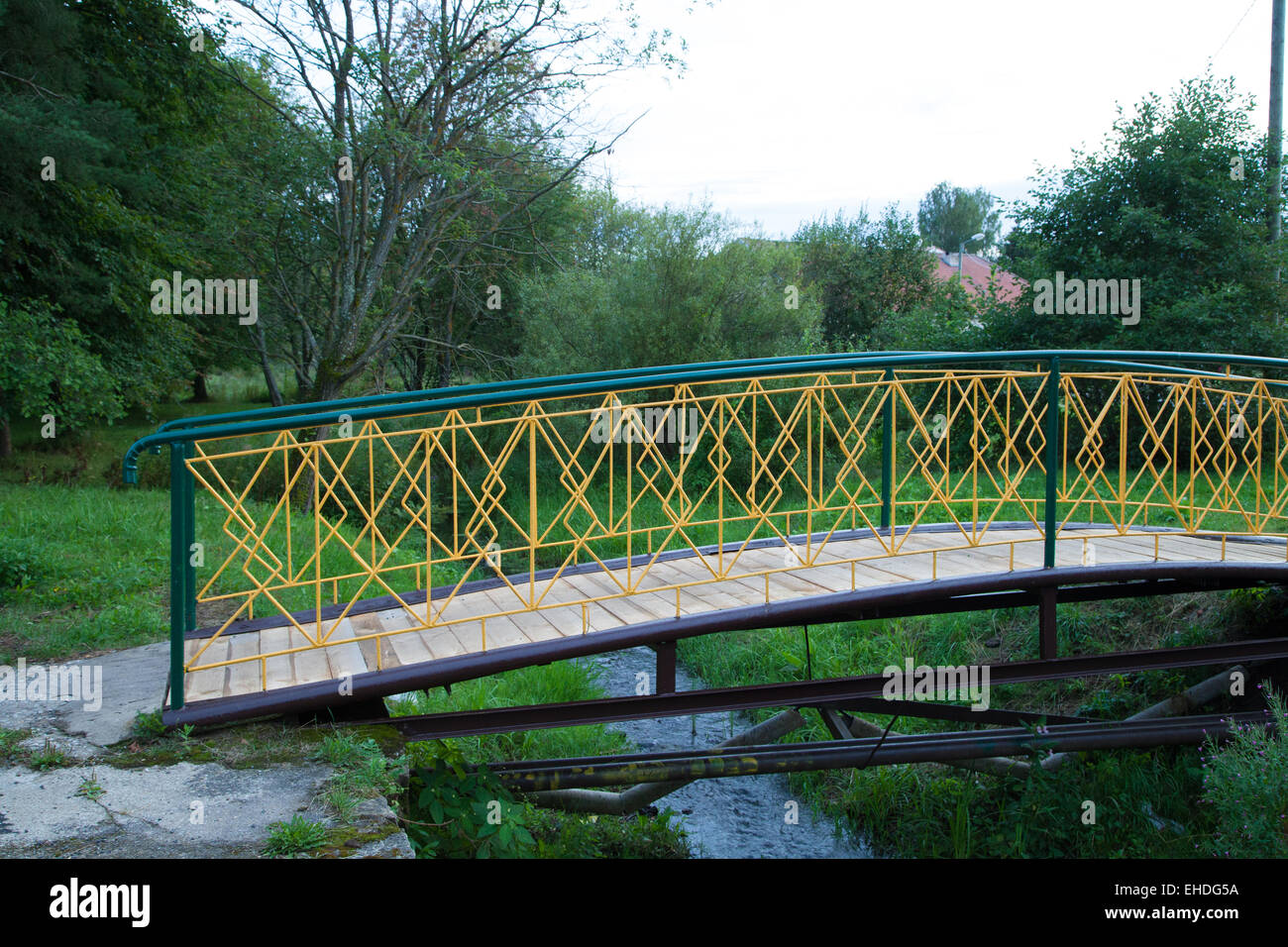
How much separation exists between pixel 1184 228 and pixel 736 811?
10881 millimetres

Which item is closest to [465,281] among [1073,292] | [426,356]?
[426,356]

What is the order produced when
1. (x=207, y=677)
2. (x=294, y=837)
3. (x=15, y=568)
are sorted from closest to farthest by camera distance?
(x=294, y=837) → (x=207, y=677) → (x=15, y=568)

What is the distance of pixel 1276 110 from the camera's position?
1240 cm

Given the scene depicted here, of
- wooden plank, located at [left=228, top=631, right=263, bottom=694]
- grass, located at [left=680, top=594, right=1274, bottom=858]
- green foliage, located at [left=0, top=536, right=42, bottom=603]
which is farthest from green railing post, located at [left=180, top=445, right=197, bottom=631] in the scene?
grass, located at [left=680, top=594, right=1274, bottom=858]

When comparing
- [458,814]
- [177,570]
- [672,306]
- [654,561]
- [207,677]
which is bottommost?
[458,814]

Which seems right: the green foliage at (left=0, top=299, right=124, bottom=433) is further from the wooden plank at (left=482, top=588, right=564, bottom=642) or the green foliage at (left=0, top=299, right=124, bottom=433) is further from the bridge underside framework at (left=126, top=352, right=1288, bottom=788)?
the wooden plank at (left=482, top=588, right=564, bottom=642)

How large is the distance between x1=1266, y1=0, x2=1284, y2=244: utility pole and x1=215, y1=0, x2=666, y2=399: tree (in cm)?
831

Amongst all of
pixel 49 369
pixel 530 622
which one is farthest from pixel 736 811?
pixel 49 369

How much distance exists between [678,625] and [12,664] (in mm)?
3782

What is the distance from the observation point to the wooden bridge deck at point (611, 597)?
14.1 ft

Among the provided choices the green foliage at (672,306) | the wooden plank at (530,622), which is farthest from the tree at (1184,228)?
the wooden plank at (530,622)

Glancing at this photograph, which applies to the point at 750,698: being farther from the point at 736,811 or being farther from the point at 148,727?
the point at 736,811

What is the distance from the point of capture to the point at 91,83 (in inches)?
485

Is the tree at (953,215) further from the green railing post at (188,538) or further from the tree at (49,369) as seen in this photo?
the green railing post at (188,538)
